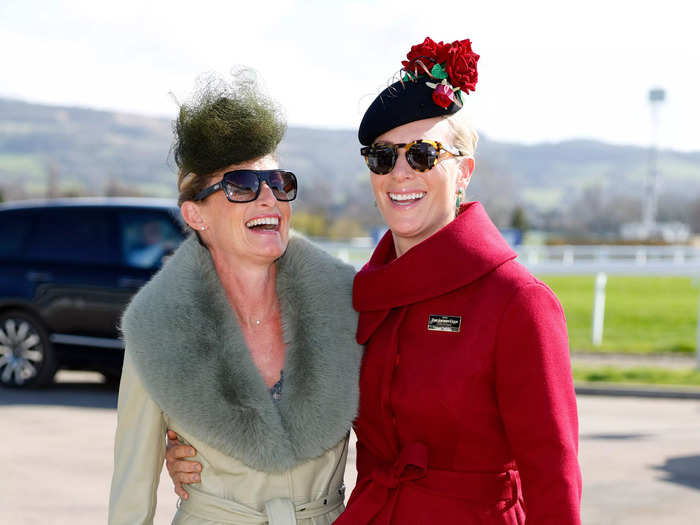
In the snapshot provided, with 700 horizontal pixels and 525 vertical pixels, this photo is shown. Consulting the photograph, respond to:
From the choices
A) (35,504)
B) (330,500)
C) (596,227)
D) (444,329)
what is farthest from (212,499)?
(596,227)

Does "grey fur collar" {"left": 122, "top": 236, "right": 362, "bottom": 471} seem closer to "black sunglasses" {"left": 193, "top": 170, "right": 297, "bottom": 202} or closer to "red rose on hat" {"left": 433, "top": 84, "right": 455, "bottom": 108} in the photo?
"black sunglasses" {"left": 193, "top": 170, "right": 297, "bottom": 202}

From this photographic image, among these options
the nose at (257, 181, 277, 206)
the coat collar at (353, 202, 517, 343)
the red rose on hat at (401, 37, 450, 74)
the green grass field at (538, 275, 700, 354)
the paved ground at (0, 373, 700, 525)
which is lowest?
the paved ground at (0, 373, 700, 525)

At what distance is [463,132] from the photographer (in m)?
2.57

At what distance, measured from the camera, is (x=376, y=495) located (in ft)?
7.92

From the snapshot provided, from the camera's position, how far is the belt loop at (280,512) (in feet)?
8.02

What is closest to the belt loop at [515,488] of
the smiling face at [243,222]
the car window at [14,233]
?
the smiling face at [243,222]

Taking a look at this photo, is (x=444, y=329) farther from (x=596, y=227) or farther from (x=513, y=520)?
(x=596, y=227)

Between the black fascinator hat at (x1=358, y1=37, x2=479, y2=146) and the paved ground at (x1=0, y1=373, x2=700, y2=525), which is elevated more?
the black fascinator hat at (x1=358, y1=37, x2=479, y2=146)

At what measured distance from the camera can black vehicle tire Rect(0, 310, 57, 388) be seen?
30.2 ft

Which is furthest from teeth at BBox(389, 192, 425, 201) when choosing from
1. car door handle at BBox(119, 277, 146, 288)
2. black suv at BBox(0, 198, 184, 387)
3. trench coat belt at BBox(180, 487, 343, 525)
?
car door handle at BBox(119, 277, 146, 288)

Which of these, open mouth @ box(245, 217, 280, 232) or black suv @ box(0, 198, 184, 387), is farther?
black suv @ box(0, 198, 184, 387)

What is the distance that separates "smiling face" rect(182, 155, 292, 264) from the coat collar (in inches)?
13.9

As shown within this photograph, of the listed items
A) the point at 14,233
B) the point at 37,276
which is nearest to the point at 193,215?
the point at 37,276

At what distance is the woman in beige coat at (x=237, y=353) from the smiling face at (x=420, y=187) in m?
0.34
